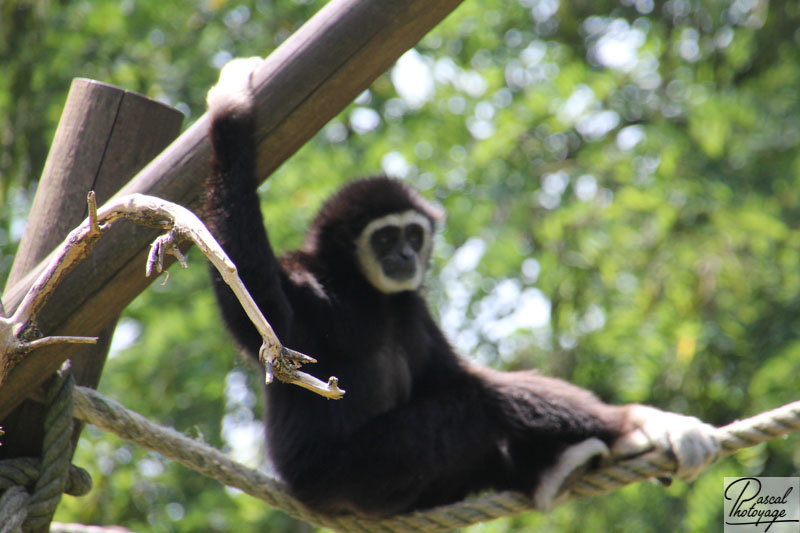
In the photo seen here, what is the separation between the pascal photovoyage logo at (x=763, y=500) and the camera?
423cm

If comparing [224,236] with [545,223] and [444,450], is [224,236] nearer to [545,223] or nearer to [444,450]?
[444,450]

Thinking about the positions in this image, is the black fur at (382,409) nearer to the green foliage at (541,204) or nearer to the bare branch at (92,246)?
the bare branch at (92,246)

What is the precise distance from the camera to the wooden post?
2887mm

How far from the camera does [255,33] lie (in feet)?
24.9

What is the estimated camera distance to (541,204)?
7.89 metres

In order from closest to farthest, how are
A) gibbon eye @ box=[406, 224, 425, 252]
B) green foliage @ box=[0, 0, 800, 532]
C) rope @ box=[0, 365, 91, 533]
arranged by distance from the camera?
rope @ box=[0, 365, 91, 533] → gibbon eye @ box=[406, 224, 425, 252] → green foliage @ box=[0, 0, 800, 532]

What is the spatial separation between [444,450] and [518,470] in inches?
20.1

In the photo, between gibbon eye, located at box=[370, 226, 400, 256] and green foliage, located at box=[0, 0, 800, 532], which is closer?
gibbon eye, located at box=[370, 226, 400, 256]

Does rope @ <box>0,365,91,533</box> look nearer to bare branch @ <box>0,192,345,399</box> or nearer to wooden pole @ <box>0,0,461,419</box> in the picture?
wooden pole @ <box>0,0,461,419</box>

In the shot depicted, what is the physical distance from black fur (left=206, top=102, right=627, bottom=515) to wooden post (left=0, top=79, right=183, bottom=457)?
2.12 feet

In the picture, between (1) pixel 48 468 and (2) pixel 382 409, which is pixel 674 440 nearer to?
(2) pixel 382 409

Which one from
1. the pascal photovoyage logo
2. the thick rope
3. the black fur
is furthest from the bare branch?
the pascal photovoyage logo

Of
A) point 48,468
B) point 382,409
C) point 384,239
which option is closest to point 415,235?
point 384,239

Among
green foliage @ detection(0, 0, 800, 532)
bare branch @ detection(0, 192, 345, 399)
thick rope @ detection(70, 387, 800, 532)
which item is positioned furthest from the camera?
green foliage @ detection(0, 0, 800, 532)
